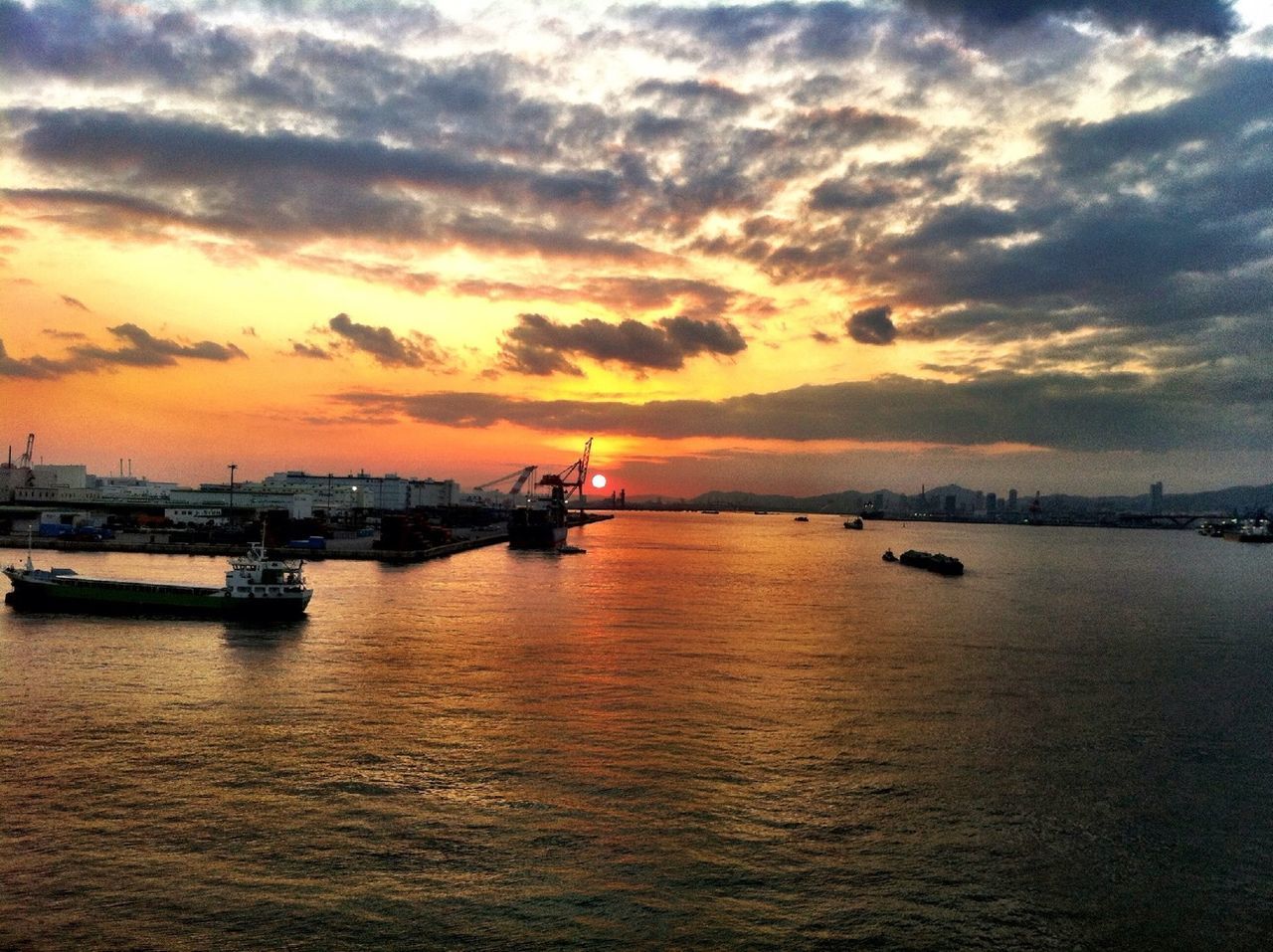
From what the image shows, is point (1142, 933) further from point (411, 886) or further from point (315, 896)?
point (315, 896)

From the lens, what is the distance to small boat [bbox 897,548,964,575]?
103062 millimetres

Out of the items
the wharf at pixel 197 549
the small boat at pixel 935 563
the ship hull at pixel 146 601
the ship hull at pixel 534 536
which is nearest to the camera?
the ship hull at pixel 146 601

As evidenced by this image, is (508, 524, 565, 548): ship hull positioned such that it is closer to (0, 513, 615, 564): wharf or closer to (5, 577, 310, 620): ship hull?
(0, 513, 615, 564): wharf

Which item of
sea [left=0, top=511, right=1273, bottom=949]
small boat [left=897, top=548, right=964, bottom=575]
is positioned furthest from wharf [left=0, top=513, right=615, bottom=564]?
small boat [left=897, top=548, right=964, bottom=575]

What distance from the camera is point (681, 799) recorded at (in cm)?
2148

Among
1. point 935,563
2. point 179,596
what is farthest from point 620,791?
point 935,563

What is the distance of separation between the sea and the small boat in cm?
5596

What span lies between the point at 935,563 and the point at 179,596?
84825mm

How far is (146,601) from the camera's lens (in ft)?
169

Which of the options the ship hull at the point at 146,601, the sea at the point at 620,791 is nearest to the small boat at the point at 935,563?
the sea at the point at 620,791

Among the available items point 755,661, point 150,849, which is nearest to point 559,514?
point 755,661

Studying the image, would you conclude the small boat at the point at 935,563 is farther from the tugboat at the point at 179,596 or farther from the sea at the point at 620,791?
the tugboat at the point at 179,596

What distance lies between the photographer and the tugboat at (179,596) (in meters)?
51.2

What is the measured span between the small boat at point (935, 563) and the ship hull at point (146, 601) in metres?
75.7
